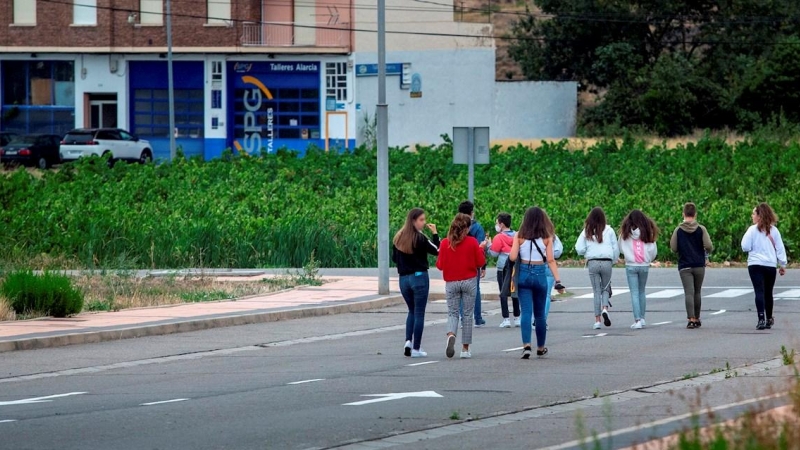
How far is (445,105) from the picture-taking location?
66000 mm

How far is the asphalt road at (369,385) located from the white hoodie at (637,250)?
1.00 meters

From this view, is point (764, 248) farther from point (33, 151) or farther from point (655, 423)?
point (33, 151)

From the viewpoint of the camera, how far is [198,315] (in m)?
20.5

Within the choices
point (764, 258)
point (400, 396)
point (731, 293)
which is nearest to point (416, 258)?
point (400, 396)

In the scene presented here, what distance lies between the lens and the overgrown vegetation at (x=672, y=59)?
214 ft

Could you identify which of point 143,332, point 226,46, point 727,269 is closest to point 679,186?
point 727,269

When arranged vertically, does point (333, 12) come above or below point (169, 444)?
above

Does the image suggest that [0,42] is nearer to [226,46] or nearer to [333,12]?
[226,46]

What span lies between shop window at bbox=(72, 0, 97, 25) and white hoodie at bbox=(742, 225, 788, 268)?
51249 mm

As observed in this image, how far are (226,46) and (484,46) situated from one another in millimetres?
12725

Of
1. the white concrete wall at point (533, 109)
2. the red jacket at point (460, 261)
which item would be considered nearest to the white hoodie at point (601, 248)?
the red jacket at point (460, 261)

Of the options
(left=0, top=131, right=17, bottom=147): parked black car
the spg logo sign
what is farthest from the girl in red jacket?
(left=0, top=131, right=17, bottom=147): parked black car

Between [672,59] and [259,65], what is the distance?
2077cm

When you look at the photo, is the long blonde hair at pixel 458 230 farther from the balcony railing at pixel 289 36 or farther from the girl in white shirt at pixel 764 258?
the balcony railing at pixel 289 36
